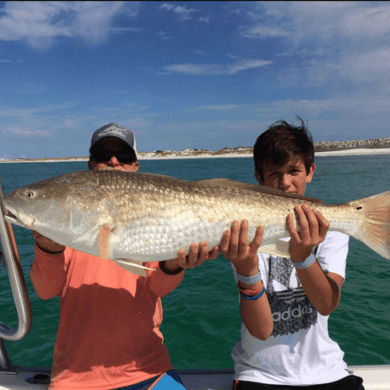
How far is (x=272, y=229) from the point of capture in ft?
7.94

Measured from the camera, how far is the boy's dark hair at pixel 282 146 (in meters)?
2.88

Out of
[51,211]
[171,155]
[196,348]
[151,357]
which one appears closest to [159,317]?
[151,357]

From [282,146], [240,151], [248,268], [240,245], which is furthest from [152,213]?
[240,151]

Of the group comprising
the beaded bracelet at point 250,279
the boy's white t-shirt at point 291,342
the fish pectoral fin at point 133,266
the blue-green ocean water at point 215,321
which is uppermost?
the fish pectoral fin at point 133,266

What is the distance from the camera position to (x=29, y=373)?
300cm

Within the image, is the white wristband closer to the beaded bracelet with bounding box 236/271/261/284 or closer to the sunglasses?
the beaded bracelet with bounding box 236/271/261/284

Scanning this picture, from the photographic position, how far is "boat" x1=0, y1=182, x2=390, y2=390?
7.89 ft

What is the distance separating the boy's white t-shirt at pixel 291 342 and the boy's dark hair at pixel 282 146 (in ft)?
2.72

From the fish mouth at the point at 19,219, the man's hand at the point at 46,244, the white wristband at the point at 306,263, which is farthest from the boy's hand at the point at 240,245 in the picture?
the fish mouth at the point at 19,219

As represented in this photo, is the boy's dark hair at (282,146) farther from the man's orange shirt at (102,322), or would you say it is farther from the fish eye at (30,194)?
the fish eye at (30,194)

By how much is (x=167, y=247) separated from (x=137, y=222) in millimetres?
269

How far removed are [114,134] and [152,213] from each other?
3.50 feet

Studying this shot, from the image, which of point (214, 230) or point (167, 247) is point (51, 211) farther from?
point (214, 230)

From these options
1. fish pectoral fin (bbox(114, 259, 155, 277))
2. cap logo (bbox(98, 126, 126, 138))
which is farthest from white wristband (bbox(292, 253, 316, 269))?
cap logo (bbox(98, 126, 126, 138))
